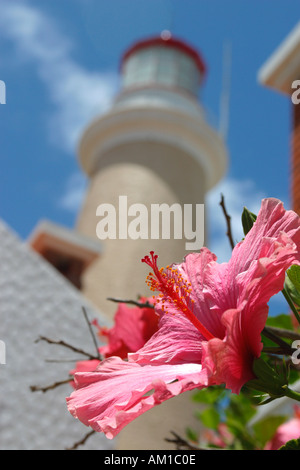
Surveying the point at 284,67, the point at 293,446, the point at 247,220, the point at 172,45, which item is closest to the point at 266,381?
the point at 293,446

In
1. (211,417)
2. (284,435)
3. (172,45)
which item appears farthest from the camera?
(172,45)

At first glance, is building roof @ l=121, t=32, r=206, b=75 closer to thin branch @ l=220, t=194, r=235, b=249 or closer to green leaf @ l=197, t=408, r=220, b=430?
green leaf @ l=197, t=408, r=220, b=430

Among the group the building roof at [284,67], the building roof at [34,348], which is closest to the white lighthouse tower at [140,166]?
the building roof at [284,67]

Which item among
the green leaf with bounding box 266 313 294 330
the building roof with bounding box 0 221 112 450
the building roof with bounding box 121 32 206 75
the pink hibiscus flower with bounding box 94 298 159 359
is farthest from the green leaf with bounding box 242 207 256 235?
the building roof with bounding box 121 32 206 75

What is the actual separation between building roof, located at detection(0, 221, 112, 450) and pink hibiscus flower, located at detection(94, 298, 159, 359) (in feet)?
3.07

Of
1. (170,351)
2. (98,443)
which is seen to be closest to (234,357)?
(170,351)

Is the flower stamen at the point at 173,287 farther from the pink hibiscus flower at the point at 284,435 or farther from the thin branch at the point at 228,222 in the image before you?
the pink hibiscus flower at the point at 284,435

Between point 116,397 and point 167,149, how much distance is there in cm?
837

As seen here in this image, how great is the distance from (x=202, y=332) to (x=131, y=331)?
32 cm

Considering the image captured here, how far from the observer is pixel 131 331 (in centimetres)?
91

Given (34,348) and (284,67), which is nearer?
(34,348)

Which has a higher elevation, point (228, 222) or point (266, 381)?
point (228, 222)

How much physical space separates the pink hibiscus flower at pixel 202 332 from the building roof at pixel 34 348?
1.24 meters

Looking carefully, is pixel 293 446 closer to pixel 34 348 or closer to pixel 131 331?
pixel 131 331
